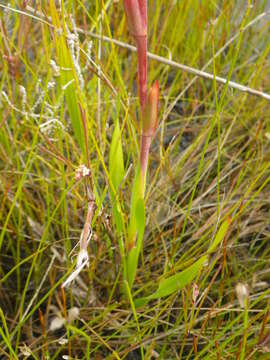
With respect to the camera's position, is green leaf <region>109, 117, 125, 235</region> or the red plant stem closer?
the red plant stem

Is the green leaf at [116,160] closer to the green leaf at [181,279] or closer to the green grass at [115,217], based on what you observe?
the green grass at [115,217]

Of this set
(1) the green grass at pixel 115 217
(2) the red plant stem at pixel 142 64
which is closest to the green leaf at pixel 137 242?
(1) the green grass at pixel 115 217

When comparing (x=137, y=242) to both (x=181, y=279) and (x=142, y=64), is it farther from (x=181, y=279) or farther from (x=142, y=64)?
(x=142, y=64)

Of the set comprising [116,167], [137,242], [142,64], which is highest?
[142,64]

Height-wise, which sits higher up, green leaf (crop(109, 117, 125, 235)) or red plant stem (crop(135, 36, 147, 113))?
red plant stem (crop(135, 36, 147, 113))

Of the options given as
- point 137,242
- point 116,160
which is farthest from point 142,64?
point 137,242

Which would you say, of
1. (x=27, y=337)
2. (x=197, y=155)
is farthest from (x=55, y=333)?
(x=197, y=155)

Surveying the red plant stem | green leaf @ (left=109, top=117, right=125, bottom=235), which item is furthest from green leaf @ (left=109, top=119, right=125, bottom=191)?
the red plant stem

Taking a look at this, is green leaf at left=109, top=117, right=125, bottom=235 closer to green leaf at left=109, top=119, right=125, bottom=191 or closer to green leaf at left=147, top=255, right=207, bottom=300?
green leaf at left=109, top=119, right=125, bottom=191
